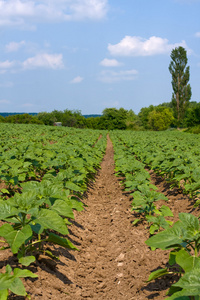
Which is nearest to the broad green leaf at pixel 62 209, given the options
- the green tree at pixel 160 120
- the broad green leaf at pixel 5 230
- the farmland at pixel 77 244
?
A: the farmland at pixel 77 244

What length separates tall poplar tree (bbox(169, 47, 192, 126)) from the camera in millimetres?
65000

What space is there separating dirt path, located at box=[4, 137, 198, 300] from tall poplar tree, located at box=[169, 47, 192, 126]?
6269 centimetres

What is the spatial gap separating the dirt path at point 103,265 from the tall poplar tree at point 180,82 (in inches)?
2468

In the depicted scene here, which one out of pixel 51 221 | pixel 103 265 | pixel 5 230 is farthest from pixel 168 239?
pixel 103 265

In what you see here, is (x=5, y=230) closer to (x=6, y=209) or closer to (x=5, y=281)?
(x=6, y=209)

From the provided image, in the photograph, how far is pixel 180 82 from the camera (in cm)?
6488

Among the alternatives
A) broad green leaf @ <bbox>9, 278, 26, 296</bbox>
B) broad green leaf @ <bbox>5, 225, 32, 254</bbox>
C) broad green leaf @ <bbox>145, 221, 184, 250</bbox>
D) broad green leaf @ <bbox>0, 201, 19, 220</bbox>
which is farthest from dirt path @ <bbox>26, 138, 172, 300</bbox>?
broad green leaf @ <bbox>145, 221, 184, 250</bbox>

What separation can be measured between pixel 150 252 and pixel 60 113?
321 feet

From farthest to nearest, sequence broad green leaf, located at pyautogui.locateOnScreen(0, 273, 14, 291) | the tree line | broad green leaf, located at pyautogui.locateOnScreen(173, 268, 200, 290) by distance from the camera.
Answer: the tree line < broad green leaf, located at pyautogui.locateOnScreen(0, 273, 14, 291) < broad green leaf, located at pyautogui.locateOnScreen(173, 268, 200, 290)

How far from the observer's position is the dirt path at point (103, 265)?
316 centimetres

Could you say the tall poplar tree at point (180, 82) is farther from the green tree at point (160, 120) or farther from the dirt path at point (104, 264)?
the dirt path at point (104, 264)

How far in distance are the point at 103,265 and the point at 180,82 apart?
6584 cm

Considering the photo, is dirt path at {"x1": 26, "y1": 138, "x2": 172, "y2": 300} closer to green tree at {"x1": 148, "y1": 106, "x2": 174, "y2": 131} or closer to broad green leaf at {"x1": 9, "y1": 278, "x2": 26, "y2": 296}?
broad green leaf at {"x1": 9, "y1": 278, "x2": 26, "y2": 296}

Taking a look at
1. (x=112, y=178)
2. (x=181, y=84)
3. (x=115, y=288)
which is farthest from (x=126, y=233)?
(x=181, y=84)
